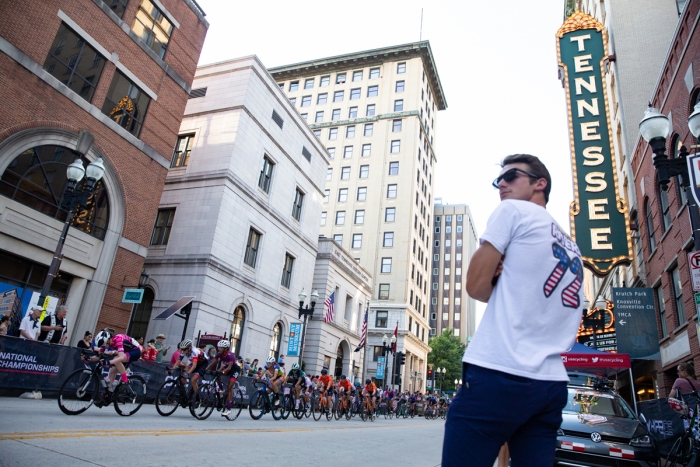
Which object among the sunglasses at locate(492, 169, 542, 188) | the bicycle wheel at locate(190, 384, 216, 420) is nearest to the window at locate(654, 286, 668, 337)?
the bicycle wheel at locate(190, 384, 216, 420)

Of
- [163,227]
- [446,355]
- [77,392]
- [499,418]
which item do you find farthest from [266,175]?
[446,355]

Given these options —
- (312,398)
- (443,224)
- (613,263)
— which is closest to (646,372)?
(613,263)

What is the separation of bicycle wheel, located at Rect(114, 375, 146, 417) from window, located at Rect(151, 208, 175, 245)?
17274mm

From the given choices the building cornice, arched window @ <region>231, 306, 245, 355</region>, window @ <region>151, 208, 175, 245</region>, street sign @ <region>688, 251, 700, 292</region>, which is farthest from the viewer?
the building cornice

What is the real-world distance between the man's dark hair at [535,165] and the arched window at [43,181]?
59.4 ft

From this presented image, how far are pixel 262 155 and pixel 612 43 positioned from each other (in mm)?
21365

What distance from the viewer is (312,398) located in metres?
18.1

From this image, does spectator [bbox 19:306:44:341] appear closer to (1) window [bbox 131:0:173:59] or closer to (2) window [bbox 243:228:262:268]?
(1) window [bbox 131:0:173:59]

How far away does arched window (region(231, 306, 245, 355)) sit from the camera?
1025 inches

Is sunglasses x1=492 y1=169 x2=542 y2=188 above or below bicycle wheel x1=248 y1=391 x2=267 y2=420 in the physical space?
above

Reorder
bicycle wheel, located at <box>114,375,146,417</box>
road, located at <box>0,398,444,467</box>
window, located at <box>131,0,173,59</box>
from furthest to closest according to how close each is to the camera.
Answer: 1. window, located at <box>131,0,173,59</box>
2. bicycle wheel, located at <box>114,375,146,417</box>
3. road, located at <box>0,398,444,467</box>

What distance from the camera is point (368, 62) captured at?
67.3 m

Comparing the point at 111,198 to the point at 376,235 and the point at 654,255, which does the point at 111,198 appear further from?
the point at 376,235

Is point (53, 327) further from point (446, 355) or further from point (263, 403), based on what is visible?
point (446, 355)
